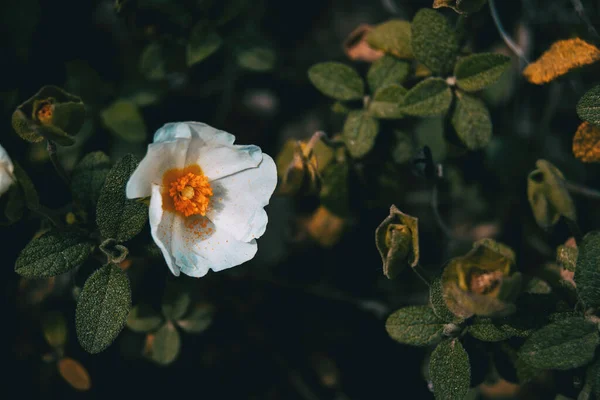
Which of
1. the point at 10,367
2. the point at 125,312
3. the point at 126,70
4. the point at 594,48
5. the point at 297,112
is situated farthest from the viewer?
the point at 297,112

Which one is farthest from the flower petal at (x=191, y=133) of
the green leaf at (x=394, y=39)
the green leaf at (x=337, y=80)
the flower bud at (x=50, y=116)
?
the green leaf at (x=394, y=39)

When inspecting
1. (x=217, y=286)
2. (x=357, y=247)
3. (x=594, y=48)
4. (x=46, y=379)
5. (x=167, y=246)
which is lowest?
(x=46, y=379)

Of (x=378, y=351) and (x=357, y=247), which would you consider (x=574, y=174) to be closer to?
(x=357, y=247)

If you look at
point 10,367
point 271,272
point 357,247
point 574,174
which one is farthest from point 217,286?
point 574,174

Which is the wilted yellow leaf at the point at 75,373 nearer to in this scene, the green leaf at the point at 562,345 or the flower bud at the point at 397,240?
the flower bud at the point at 397,240

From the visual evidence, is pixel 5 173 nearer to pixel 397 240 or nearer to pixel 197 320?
pixel 197 320

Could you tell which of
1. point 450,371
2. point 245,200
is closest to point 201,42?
point 245,200
